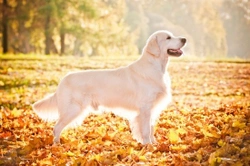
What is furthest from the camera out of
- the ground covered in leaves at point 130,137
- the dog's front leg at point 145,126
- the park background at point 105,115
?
the dog's front leg at point 145,126

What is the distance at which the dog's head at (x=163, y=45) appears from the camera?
572 centimetres

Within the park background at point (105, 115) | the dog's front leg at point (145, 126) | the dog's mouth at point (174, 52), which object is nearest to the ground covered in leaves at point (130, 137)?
the park background at point (105, 115)

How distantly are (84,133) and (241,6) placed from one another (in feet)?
194

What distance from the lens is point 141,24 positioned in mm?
45938

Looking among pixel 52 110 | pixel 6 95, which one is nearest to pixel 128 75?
pixel 52 110

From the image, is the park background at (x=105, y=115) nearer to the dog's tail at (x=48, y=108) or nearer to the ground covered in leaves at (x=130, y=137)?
the ground covered in leaves at (x=130, y=137)

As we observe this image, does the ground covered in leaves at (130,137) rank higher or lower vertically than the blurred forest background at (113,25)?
lower

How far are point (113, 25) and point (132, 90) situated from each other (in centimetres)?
2701

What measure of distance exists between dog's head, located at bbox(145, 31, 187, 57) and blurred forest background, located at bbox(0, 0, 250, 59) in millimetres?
20485

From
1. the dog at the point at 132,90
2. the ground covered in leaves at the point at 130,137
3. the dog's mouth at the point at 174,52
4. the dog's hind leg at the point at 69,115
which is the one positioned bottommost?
the ground covered in leaves at the point at 130,137

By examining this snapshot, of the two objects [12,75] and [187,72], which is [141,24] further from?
[12,75]

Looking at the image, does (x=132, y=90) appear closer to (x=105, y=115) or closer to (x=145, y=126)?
(x=145, y=126)

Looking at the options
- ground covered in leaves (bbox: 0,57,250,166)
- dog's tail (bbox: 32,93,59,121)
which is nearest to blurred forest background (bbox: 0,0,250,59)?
ground covered in leaves (bbox: 0,57,250,166)

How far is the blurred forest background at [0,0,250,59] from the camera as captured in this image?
27.3 metres
